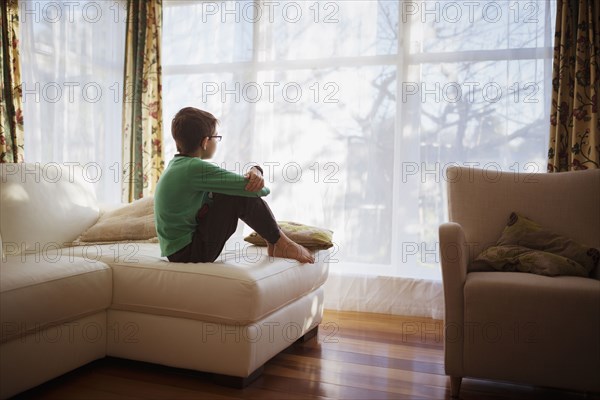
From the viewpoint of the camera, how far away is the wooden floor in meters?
2.05

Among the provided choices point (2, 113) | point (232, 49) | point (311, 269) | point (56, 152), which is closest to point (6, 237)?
point (2, 113)

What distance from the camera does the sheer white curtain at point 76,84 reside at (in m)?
3.37

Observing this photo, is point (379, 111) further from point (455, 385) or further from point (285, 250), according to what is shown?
point (455, 385)

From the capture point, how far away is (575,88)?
316cm

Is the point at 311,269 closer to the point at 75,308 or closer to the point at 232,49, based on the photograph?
the point at 75,308

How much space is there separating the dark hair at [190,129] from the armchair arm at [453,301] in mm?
1167

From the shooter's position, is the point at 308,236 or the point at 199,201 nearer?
the point at 199,201

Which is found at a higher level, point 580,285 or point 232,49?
point 232,49

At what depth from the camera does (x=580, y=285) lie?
199cm

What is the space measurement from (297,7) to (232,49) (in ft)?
1.91

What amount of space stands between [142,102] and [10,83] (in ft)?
3.61

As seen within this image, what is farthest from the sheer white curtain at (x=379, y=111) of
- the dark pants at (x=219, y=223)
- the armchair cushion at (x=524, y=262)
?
the dark pants at (x=219, y=223)

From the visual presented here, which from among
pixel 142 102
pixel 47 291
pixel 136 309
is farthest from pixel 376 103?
pixel 47 291

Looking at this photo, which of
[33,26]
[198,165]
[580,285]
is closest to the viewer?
[580,285]
